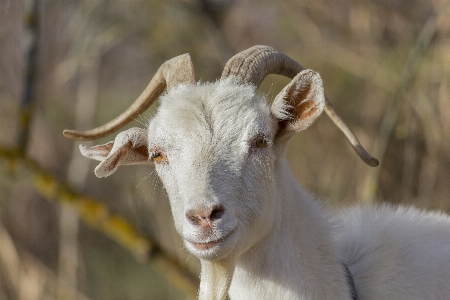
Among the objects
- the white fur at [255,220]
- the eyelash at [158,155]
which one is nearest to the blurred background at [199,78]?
the white fur at [255,220]

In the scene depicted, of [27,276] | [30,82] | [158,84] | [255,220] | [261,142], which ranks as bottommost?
[27,276]

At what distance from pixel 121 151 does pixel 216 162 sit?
691 mm

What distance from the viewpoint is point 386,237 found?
387 centimetres

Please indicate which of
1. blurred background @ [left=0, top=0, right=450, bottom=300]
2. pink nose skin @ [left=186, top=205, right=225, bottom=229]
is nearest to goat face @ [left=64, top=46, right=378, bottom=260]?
pink nose skin @ [left=186, top=205, right=225, bottom=229]

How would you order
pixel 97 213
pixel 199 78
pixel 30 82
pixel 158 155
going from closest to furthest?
pixel 158 155 < pixel 30 82 < pixel 97 213 < pixel 199 78

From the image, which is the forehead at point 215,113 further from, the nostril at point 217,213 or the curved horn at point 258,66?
the nostril at point 217,213

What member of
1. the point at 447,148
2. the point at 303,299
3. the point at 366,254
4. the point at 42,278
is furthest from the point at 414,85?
the point at 42,278

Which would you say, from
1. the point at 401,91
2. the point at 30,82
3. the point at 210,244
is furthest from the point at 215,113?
the point at 30,82

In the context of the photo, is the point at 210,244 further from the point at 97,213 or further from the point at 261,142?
the point at 97,213

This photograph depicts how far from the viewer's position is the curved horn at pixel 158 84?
12.2 ft

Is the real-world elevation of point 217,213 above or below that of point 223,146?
below

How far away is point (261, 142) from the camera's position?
11.1ft

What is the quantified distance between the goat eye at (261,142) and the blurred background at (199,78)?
3294 mm

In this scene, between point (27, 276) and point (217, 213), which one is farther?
point (27, 276)
